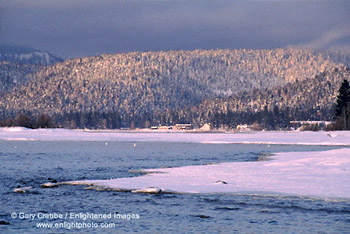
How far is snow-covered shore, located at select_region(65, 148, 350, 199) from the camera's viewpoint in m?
26.9

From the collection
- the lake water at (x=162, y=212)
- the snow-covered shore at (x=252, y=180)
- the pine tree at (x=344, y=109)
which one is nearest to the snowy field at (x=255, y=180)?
the snow-covered shore at (x=252, y=180)

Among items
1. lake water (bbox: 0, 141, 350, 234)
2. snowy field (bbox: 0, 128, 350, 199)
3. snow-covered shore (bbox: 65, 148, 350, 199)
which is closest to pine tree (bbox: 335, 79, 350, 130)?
snowy field (bbox: 0, 128, 350, 199)

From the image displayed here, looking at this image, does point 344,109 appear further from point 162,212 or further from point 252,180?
point 162,212

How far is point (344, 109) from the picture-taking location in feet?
402

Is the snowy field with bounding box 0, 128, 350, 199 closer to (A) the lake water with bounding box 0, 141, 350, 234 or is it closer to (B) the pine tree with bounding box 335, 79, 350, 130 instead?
(A) the lake water with bounding box 0, 141, 350, 234

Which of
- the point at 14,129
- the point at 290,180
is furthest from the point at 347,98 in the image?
the point at 290,180

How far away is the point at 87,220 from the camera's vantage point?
20.9 m

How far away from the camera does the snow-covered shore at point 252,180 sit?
2689 cm

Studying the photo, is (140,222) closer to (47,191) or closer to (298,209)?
(298,209)

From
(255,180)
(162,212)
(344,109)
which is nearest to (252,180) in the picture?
(255,180)

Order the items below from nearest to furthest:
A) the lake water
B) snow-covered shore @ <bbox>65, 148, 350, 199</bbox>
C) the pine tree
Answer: the lake water
snow-covered shore @ <bbox>65, 148, 350, 199</bbox>
the pine tree

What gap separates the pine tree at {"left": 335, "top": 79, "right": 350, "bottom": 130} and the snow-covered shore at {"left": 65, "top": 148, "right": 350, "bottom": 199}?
85545mm

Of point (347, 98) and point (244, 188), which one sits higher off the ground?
point (347, 98)

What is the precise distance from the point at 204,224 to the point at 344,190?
926 cm
